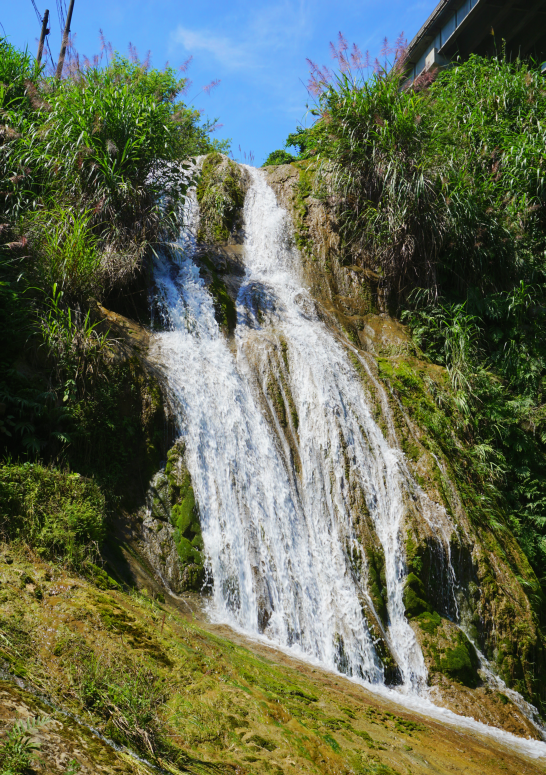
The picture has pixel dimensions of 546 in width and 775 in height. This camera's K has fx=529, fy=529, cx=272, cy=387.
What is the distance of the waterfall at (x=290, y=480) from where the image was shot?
5.75 meters

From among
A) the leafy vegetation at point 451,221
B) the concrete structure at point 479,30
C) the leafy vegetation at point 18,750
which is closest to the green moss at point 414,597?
the leafy vegetation at point 451,221

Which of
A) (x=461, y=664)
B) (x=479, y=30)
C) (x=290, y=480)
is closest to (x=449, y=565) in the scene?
(x=461, y=664)

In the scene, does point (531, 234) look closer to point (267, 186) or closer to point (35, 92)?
point (267, 186)

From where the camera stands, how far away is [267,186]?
13227mm

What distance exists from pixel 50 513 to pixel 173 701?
83.2 inches

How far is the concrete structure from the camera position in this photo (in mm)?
16344

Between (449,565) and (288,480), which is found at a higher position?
(288,480)

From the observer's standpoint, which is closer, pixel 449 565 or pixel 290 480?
A: pixel 449 565

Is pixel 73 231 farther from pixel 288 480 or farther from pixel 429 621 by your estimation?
pixel 429 621

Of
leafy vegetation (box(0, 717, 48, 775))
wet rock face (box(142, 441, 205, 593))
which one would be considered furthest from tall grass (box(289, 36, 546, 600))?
leafy vegetation (box(0, 717, 48, 775))

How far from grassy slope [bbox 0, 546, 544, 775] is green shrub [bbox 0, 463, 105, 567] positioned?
26 cm

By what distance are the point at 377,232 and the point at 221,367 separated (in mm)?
5085

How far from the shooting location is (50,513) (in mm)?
4375

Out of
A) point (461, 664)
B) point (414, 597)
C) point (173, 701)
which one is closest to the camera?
point (173, 701)
